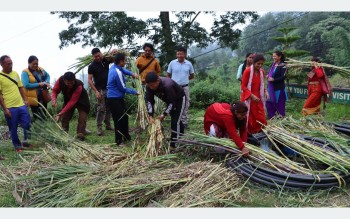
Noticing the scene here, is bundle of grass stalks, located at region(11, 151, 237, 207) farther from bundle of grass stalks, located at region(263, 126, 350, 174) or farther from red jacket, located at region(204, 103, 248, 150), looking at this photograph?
bundle of grass stalks, located at region(263, 126, 350, 174)

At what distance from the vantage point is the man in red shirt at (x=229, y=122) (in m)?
4.32

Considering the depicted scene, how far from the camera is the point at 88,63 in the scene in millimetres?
6773

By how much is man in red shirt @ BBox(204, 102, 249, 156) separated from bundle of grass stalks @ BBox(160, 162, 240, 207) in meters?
0.44

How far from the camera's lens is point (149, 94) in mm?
5062

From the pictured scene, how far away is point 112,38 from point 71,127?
284cm

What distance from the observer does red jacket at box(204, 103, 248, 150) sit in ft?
14.2

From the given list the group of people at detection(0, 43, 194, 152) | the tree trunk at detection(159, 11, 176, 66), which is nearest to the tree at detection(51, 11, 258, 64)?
the tree trunk at detection(159, 11, 176, 66)

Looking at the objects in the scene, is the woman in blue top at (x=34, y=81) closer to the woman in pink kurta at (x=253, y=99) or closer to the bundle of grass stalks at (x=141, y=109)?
→ the bundle of grass stalks at (x=141, y=109)

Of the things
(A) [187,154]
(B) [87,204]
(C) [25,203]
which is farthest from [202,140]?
(C) [25,203]

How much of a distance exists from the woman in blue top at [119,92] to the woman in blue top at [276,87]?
2.49 metres

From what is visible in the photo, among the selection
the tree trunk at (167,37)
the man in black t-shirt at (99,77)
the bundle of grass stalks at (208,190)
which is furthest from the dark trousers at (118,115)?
the tree trunk at (167,37)

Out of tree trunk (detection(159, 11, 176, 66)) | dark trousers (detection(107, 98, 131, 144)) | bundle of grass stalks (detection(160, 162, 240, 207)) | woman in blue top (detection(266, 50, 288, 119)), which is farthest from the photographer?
tree trunk (detection(159, 11, 176, 66))

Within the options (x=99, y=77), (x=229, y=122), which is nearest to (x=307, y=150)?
(x=229, y=122)

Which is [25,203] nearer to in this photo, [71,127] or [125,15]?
[71,127]
